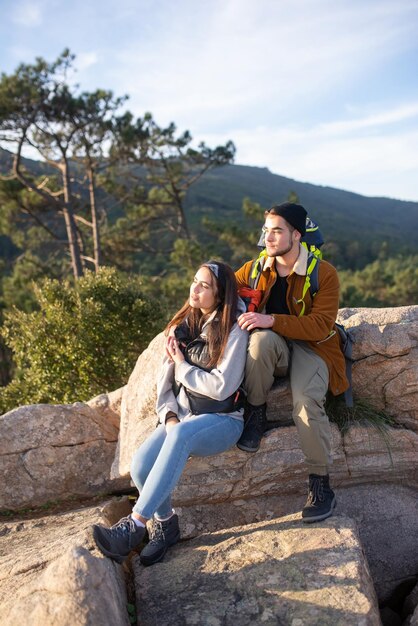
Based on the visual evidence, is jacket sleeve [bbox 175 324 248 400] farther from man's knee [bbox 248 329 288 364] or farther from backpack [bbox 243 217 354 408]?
backpack [bbox 243 217 354 408]

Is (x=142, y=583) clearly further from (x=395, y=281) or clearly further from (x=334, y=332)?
(x=395, y=281)

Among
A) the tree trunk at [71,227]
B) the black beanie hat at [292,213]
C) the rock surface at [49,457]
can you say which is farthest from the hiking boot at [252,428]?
the tree trunk at [71,227]

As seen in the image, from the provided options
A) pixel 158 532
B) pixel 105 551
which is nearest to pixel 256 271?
pixel 158 532

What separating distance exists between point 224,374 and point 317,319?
36.7 inches

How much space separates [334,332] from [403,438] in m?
1.45

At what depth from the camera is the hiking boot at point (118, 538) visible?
3.99m

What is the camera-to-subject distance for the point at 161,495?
4.10m

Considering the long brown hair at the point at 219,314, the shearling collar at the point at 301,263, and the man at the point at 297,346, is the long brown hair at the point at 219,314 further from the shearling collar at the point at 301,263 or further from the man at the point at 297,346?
the shearling collar at the point at 301,263

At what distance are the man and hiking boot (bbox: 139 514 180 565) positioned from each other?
90 centimetres

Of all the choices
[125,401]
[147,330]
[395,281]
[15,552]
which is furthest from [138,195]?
[15,552]

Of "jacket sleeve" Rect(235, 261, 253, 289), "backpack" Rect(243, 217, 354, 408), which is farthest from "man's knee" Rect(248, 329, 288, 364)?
"jacket sleeve" Rect(235, 261, 253, 289)

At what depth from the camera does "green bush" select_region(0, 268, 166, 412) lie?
9.45 meters

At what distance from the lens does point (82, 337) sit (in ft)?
30.7

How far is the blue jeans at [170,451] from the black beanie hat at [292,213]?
1782 mm
